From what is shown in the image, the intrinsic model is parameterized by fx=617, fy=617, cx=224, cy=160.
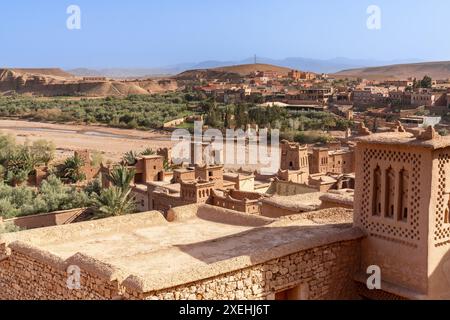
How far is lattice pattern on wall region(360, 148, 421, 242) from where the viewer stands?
24.6 feet

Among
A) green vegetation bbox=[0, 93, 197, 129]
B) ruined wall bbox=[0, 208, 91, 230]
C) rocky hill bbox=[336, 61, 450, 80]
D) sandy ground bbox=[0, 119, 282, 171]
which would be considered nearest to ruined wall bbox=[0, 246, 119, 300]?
ruined wall bbox=[0, 208, 91, 230]

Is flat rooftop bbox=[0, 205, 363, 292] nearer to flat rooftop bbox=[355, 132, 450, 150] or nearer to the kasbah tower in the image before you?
the kasbah tower

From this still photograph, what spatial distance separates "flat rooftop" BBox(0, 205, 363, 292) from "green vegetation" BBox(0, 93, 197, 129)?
5408cm

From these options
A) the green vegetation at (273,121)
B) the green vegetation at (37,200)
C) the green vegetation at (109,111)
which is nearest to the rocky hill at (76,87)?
the green vegetation at (109,111)

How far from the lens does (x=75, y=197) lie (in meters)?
21.9

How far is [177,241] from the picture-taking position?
8.84 m

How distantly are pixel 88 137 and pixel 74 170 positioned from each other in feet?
93.7

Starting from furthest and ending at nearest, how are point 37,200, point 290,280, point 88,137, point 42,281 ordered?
point 88,137 → point 37,200 → point 42,281 → point 290,280

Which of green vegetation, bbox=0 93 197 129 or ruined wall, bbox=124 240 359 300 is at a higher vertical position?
ruined wall, bbox=124 240 359 300

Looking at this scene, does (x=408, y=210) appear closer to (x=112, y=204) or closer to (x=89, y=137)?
(x=112, y=204)

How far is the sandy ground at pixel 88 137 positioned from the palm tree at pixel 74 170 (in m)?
12.8

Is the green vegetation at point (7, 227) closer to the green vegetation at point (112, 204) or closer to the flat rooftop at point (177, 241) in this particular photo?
the green vegetation at point (112, 204)

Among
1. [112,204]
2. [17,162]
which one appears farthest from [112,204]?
[17,162]
